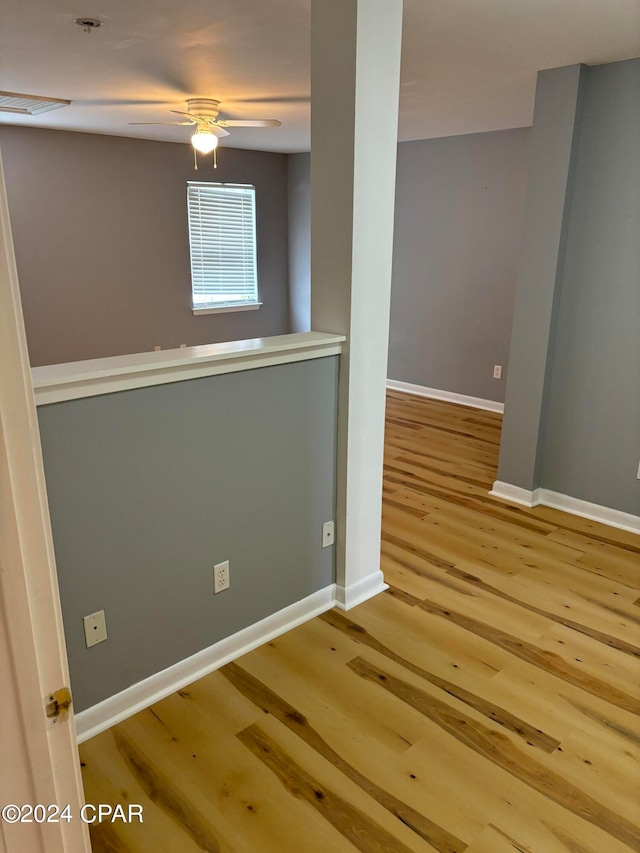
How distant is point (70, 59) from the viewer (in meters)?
3.00

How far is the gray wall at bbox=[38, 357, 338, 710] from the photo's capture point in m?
1.75

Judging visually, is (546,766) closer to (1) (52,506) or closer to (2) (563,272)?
(1) (52,506)

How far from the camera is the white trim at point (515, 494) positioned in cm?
362

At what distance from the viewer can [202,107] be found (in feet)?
12.8

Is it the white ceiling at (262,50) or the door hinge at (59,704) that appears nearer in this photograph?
the door hinge at (59,704)

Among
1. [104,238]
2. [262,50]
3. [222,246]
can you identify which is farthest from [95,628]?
[222,246]

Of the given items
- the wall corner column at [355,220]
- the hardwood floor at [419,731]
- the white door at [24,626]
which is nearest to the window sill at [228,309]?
the hardwood floor at [419,731]

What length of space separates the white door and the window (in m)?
6.11

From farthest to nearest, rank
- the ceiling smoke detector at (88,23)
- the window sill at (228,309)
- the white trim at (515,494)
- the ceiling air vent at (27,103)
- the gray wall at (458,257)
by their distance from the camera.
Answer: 1. the window sill at (228,309)
2. the gray wall at (458,257)
3. the ceiling air vent at (27,103)
4. the white trim at (515,494)
5. the ceiling smoke detector at (88,23)

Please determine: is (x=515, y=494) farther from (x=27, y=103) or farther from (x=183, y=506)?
(x=27, y=103)

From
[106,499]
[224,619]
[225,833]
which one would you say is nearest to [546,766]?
[225,833]

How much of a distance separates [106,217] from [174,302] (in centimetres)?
105

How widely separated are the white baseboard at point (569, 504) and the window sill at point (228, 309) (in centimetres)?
406

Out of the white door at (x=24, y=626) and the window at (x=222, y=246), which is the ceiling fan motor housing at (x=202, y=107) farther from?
the white door at (x=24, y=626)
